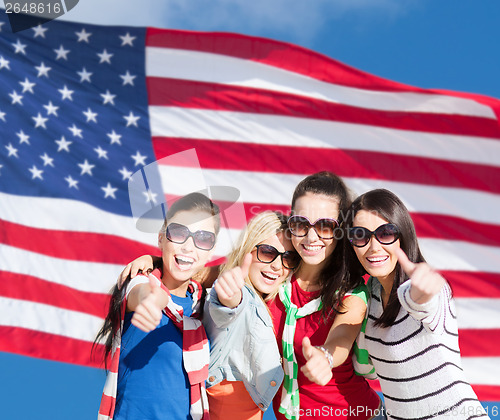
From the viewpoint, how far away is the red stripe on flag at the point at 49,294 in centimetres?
623

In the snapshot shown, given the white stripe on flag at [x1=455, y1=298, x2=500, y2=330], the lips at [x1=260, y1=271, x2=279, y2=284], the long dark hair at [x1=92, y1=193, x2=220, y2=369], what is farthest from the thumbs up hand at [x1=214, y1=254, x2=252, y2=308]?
the white stripe on flag at [x1=455, y1=298, x2=500, y2=330]

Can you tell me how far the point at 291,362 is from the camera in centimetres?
339

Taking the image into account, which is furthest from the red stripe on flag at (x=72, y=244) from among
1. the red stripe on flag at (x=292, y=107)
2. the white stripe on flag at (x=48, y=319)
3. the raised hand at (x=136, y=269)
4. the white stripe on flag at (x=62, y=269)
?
the raised hand at (x=136, y=269)

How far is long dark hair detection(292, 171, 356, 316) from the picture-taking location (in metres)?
3.46

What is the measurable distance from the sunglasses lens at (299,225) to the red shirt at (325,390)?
406mm

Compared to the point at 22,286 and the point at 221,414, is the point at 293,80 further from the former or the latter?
the point at 221,414

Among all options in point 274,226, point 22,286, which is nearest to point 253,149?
point 22,286

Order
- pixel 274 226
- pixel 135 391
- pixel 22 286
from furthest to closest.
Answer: pixel 22 286 < pixel 274 226 < pixel 135 391

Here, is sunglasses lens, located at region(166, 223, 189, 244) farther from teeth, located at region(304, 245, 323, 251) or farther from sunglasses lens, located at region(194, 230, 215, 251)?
teeth, located at region(304, 245, 323, 251)

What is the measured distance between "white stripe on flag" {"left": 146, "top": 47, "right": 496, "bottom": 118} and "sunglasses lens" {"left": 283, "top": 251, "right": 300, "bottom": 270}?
3.81 metres

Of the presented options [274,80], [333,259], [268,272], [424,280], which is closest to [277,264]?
[268,272]

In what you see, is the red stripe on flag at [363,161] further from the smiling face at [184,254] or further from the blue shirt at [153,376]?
the blue shirt at [153,376]

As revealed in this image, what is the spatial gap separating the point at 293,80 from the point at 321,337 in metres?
4.31

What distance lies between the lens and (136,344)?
3.21 m
